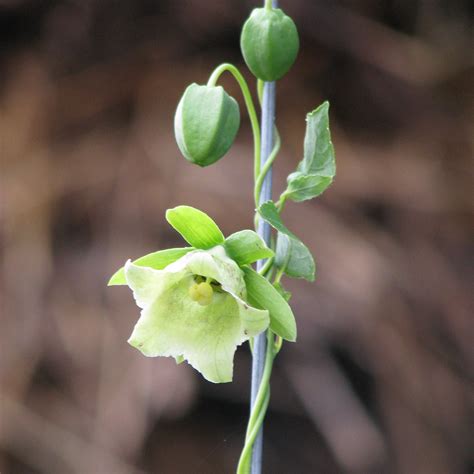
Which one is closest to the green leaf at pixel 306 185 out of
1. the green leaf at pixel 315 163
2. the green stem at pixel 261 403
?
the green leaf at pixel 315 163

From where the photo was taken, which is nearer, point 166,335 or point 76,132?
point 166,335

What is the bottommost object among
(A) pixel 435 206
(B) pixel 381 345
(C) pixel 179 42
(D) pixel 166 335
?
(B) pixel 381 345

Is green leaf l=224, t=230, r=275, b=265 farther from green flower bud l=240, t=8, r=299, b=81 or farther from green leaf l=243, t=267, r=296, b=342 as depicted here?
green flower bud l=240, t=8, r=299, b=81

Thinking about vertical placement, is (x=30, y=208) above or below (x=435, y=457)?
above

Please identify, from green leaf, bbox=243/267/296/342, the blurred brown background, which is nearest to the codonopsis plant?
green leaf, bbox=243/267/296/342

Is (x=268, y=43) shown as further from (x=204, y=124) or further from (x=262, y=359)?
(x=262, y=359)

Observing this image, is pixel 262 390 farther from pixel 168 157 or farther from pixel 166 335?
pixel 168 157

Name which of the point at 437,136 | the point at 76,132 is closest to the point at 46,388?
the point at 76,132

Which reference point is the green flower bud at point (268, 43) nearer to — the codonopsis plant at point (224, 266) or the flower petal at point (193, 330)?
the codonopsis plant at point (224, 266)
